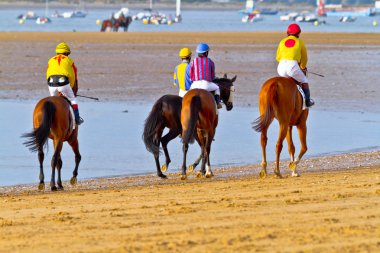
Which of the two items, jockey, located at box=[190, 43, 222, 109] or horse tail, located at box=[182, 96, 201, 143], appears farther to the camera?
jockey, located at box=[190, 43, 222, 109]

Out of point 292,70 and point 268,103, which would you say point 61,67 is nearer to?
point 268,103

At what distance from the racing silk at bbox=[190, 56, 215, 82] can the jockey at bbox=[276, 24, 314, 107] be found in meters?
1.18

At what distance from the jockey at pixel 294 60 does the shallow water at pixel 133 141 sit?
2.76 metres

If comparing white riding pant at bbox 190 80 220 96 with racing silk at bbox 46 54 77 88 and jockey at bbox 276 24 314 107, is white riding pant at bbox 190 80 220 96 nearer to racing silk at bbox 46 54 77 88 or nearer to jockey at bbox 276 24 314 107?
jockey at bbox 276 24 314 107

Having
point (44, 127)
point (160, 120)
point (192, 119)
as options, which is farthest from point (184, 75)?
point (44, 127)

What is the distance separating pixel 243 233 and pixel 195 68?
7.12 metres

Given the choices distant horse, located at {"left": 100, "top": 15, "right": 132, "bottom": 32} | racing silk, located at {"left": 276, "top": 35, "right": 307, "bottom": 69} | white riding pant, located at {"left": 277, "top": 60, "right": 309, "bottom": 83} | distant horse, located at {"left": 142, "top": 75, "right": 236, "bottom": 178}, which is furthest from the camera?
distant horse, located at {"left": 100, "top": 15, "right": 132, "bottom": 32}

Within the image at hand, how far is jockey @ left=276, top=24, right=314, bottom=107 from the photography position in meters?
16.2

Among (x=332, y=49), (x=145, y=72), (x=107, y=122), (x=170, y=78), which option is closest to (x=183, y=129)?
(x=107, y=122)

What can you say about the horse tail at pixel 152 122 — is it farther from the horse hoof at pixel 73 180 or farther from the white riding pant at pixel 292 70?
the white riding pant at pixel 292 70

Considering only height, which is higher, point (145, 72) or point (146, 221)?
point (146, 221)

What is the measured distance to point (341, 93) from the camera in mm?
31125

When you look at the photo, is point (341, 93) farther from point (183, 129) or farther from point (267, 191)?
point (267, 191)

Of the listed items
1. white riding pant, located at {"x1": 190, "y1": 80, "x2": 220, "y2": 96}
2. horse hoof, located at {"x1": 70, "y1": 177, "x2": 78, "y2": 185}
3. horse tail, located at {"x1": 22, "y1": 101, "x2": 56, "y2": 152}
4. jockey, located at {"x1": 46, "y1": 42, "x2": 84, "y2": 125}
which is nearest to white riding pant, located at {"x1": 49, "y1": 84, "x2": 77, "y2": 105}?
jockey, located at {"x1": 46, "y1": 42, "x2": 84, "y2": 125}
